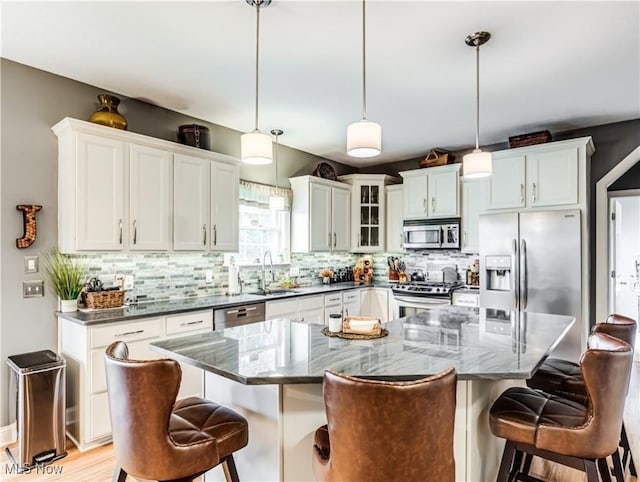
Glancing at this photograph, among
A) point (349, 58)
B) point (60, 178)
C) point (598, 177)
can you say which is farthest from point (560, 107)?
point (60, 178)

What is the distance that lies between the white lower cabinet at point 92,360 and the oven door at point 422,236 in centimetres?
332

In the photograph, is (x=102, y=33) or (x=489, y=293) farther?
(x=489, y=293)

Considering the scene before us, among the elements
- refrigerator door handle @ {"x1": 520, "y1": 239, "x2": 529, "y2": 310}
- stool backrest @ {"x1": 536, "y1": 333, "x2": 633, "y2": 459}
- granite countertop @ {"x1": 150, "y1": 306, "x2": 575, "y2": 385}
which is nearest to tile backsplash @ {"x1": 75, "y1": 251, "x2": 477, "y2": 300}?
refrigerator door handle @ {"x1": 520, "y1": 239, "x2": 529, "y2": 310}

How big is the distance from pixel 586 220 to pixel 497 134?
137 cm

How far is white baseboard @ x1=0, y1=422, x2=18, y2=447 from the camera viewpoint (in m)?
2.76

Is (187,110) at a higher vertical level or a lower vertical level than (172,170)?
higher

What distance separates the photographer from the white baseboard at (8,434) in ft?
9.04

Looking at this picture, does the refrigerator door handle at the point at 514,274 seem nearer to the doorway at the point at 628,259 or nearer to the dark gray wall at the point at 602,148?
the dark gray wall at the point at 602,148

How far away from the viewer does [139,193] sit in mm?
3248

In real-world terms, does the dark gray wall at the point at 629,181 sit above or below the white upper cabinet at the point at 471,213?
above

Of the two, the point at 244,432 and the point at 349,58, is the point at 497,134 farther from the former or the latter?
the point at 244,432

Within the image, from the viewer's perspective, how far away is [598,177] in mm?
4281

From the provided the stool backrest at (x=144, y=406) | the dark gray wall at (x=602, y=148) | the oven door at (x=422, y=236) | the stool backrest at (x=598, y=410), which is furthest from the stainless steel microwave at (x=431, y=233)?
the stool backrest at (x=144, y=406)

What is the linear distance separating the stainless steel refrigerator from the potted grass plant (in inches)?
156
